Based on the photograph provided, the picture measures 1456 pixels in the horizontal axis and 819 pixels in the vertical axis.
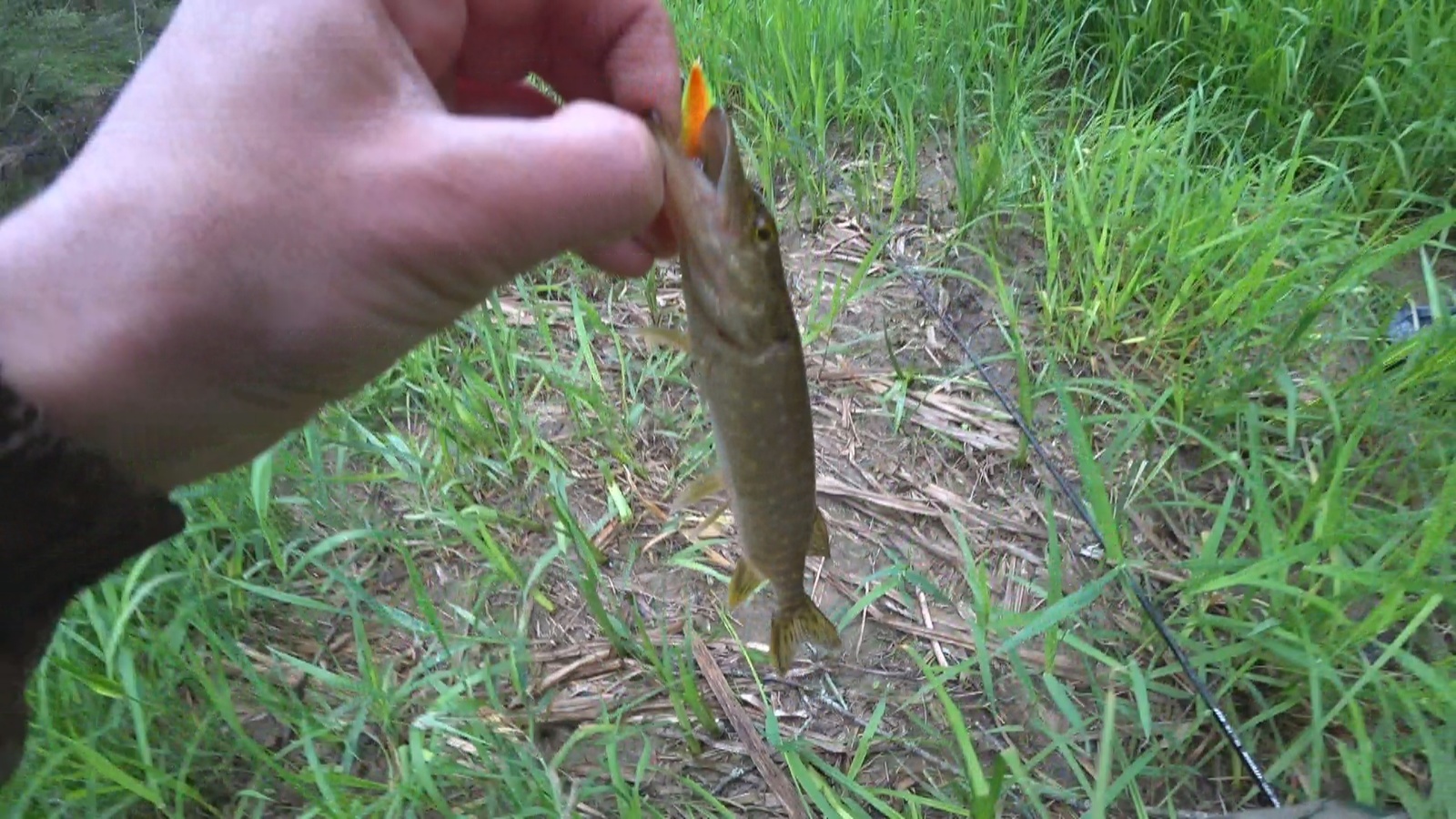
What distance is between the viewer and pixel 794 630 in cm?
171

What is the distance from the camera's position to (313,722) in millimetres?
1688

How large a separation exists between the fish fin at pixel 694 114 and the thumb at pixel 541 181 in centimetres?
16

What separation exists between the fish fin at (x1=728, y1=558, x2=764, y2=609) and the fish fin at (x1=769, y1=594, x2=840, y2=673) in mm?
78

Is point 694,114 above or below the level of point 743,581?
above

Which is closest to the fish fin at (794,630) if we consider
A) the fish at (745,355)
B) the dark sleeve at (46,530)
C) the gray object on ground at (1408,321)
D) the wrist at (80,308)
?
the fish at (745,355)

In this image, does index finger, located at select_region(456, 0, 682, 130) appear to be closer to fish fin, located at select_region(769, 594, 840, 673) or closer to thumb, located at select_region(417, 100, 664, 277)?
thumb, located at select_region(417, 100, 664, 277)

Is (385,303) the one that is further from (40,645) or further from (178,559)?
(178,559)

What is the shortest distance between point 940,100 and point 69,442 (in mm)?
2940

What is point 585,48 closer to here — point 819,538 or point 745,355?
point 745,355

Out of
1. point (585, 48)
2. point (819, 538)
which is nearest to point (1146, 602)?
point (819, 538)

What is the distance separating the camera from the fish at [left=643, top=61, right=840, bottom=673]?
1.29 m

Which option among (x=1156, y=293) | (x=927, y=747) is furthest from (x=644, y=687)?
(x=1156, y=293)

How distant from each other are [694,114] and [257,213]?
65 cm

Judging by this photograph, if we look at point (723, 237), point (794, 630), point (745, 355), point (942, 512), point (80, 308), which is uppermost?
point (80, 308)
